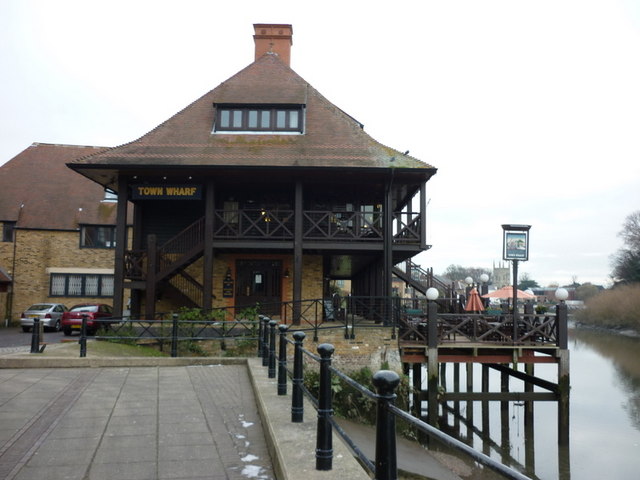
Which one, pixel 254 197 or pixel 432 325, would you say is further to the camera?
pixel 254 197

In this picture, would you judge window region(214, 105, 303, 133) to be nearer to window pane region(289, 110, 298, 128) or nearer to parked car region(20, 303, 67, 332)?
window pane region(289, 110, 298, 128)

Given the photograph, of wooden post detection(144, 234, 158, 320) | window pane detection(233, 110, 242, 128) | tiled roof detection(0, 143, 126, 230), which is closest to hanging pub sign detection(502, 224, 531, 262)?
window pane detection(233, 110, 242, 128)

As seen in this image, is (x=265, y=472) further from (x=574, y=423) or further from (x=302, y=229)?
(x=574, y=423)

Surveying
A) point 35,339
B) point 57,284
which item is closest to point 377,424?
point 35,339

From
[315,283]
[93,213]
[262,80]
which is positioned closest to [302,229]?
[315,283]

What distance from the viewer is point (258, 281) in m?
→ 22.7

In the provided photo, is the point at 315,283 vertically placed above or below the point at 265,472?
above

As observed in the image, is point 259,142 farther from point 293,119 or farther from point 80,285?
point 80,285

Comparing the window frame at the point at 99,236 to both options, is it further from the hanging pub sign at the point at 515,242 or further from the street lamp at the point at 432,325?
the hanging pub sign at the point at 515,242

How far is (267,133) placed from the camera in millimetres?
22062

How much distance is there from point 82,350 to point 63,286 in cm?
2171

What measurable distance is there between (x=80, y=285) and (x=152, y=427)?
28.4 m

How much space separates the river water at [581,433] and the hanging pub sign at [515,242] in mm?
5640

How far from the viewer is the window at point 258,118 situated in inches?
876
